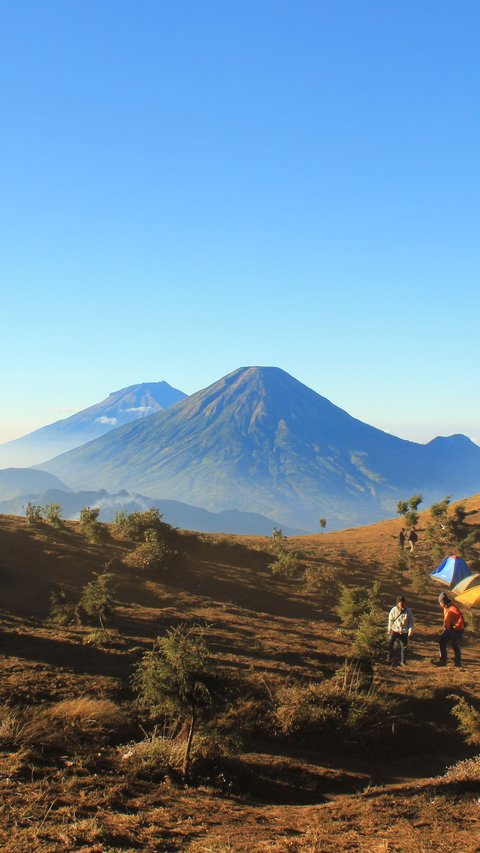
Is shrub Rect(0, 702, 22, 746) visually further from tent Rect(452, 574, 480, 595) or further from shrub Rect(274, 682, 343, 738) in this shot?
tent Rect(452, 574, 480, 595)

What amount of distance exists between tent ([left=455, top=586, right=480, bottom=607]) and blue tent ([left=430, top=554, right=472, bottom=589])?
243cm

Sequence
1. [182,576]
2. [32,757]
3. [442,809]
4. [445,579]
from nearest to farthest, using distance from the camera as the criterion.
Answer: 1. [442,809]
2. [32,757]
3. [182,576]
4. [445,579]

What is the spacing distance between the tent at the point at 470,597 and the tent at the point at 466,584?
40 cm

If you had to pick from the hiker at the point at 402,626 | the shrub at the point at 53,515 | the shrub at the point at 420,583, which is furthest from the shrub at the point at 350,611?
the shrub at the point at 53,515

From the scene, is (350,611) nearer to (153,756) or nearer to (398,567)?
(153,756)

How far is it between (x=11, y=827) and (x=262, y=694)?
18.9ft

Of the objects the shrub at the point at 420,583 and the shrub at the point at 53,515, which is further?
the shrub at the point at 53,515

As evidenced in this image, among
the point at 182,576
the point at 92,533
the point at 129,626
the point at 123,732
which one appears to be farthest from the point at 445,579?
the point at 123,732

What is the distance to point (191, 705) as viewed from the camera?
7.96 meters

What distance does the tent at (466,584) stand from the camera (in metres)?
25.7

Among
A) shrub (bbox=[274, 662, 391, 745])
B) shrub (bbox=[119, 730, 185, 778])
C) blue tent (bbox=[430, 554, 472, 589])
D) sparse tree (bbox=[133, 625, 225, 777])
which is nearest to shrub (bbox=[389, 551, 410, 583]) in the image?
blue tent (bbox=[430, 554, 472, 589])

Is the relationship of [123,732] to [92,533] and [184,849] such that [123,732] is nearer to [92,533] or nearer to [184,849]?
[184,849]

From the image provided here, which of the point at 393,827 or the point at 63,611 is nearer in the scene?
the point at 393,827

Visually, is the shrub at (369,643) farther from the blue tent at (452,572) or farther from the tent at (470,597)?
the blue tent at (452,572)
